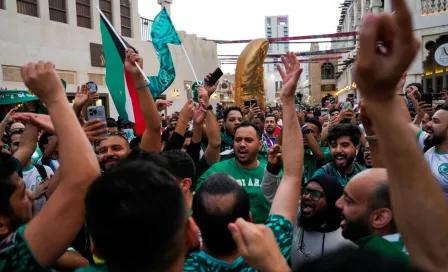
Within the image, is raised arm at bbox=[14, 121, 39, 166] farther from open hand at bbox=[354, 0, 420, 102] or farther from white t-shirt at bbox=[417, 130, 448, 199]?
white t-shirt at bbox=[417, 130, 448, 199]

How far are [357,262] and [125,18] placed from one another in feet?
62.9

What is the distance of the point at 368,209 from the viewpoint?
1.95m

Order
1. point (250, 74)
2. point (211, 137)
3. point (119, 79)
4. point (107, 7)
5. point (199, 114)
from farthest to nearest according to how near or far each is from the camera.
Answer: point (107, 7) < point (250, 74) < point (119, 79) < point (199, 114) < point (211, 137)

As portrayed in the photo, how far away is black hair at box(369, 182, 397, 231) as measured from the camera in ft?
6.25

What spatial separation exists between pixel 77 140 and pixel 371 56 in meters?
1.10

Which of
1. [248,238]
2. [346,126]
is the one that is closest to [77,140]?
[248,238]

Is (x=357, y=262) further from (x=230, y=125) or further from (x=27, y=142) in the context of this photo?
(x=230, y=125)

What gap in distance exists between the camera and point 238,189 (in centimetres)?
181

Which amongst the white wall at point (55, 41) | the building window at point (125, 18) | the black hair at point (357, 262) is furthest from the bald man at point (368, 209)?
the building window at point (125, 18)

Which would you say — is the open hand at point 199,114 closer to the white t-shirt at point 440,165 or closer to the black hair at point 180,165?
the black hair at point 180,165

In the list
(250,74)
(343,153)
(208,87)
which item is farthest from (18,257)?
(250,74)

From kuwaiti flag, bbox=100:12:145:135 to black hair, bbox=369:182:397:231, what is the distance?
301cm

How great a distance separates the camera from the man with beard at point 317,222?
2566mm

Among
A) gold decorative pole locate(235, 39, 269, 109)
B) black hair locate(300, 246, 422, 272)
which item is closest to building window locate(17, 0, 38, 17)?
gold decorative pole locate(235, 39, 269, 109)
